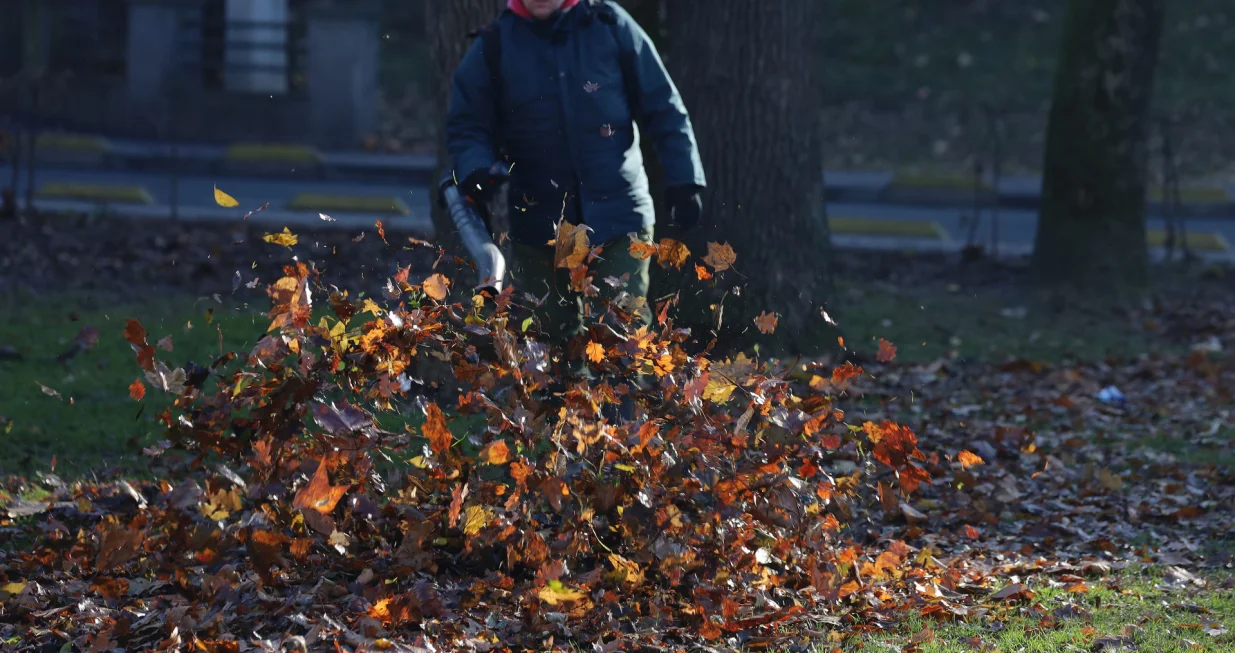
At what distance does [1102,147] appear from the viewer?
34.8 feet

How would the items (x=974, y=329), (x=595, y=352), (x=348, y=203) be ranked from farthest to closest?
1. (x=348, y=203)
2. (x=974, y=329)
3. (x=595, y=352)

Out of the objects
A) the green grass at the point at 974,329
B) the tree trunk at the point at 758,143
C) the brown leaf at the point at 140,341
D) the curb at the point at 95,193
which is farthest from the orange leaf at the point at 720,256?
the curb at the point at 95,193

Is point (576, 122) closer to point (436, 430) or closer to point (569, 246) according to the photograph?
point (569, 246)

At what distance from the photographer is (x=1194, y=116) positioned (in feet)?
63.8

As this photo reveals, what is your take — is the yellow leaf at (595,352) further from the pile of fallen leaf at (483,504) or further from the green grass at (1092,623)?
the green grass at (1092,623)

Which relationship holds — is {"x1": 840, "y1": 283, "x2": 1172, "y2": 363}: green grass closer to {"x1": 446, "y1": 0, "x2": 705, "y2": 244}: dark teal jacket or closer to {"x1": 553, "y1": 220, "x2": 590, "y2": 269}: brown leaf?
{"x1": 446, "y1": 0, "x2": 705, "y2": 244}: dark teal jacket

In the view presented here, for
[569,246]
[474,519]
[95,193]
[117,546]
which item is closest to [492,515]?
[474,519]

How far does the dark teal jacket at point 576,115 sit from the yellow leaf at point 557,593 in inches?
58.8

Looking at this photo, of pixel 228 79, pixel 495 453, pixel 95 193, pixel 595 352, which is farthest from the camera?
pixel 228 79

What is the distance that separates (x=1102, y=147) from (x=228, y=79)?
44.3 ft

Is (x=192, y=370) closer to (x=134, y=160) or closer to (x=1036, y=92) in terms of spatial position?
(x=134, y=160)

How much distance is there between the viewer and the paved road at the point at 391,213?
1411 centimetres

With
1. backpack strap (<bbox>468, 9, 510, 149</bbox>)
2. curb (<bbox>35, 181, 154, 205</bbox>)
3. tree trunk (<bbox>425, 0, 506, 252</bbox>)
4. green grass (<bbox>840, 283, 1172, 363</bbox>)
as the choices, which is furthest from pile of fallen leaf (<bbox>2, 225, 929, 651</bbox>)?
curb (<bbox>35, 181, 154, 205</bbox>)

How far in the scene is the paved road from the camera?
14.1 meters
